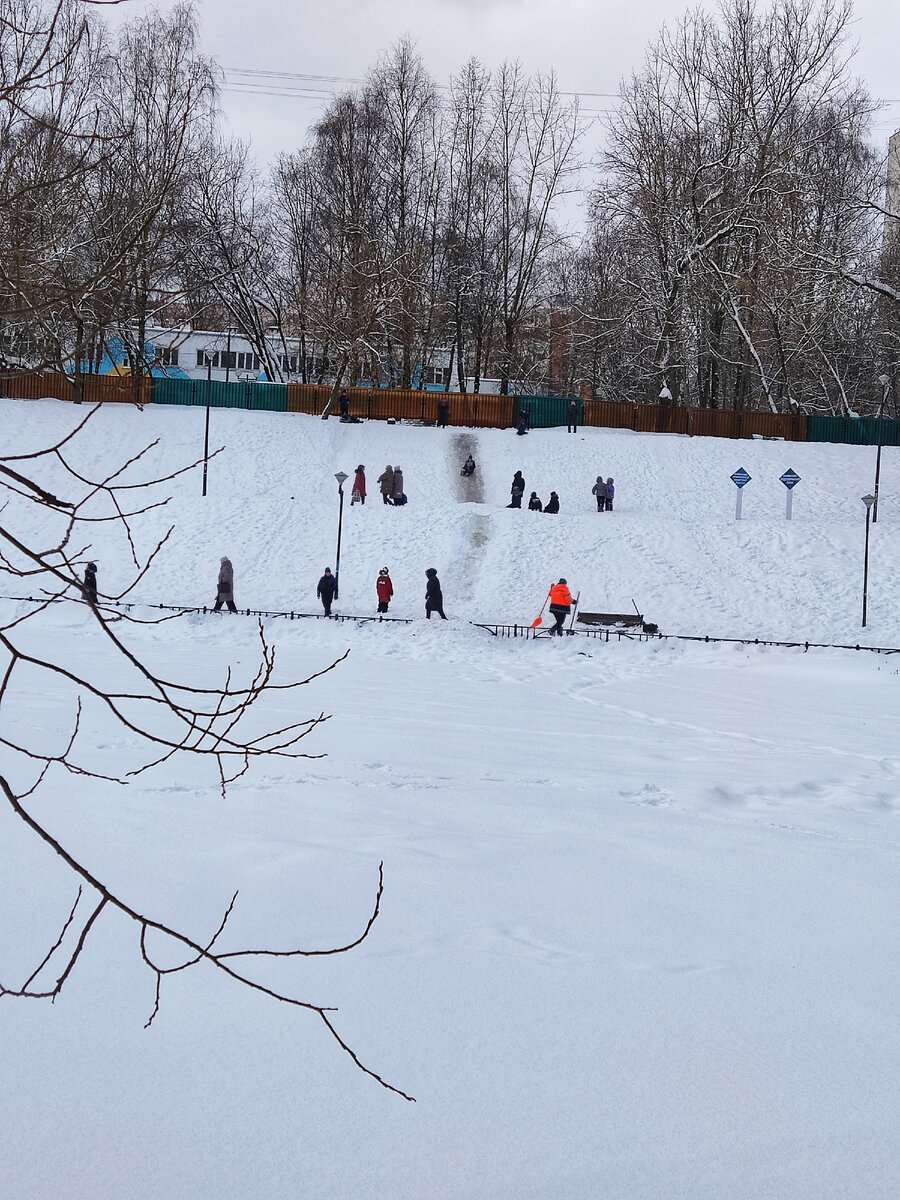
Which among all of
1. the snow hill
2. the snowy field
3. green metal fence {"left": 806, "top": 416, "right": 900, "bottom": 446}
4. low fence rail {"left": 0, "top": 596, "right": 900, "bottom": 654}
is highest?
green metal fence {"left": 806, "top": 416, "right": 900, "bottom": 446}

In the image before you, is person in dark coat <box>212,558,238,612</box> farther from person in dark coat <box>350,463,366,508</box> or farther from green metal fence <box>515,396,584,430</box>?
green metal fence <box>515,396,584,430</box>

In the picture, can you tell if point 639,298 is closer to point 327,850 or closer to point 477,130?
point 477,130

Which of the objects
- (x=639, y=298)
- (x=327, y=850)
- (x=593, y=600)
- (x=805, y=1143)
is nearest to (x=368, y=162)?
A: (x=639, y=298)

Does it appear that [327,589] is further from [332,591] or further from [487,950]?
[487,950]

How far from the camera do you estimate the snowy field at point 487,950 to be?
504cm

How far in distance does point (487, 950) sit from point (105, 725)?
630 cm

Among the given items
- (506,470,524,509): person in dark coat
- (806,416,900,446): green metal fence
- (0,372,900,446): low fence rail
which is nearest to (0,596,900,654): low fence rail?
(506,470,524,509): person in dark coat

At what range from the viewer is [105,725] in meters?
11.7

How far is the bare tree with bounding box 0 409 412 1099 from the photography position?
2547mm

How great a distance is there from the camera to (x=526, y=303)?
47250 millimetres

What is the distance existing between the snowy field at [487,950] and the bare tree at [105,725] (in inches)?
6.1

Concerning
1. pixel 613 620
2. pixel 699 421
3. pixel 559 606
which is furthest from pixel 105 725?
pixel 699 421

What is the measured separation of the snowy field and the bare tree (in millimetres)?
155

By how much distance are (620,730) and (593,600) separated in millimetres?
11060
